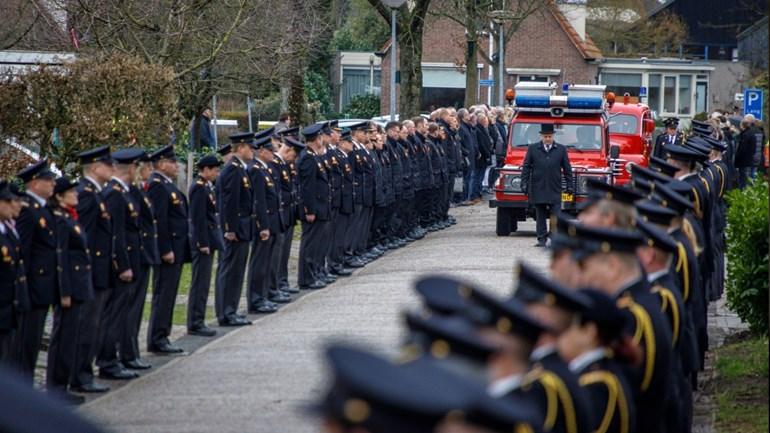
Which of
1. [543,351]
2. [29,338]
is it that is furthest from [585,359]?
[29,338]

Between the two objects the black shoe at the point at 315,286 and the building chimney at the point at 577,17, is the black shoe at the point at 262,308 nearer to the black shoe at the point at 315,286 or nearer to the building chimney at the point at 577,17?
the black shoe at the point at 315,286

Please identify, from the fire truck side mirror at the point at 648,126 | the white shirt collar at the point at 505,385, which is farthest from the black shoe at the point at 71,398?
the fire truck side mirror at the point at 648,126

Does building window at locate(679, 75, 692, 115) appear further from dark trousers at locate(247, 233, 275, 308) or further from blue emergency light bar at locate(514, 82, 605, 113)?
dark trousers at locate(247, 233, 275, 308)

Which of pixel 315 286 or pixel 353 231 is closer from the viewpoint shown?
pixel 315 286

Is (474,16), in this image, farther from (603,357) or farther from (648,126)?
(603,357)

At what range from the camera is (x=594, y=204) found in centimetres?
793

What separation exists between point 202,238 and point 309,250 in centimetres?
430

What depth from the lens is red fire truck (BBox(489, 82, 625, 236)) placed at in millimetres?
24844

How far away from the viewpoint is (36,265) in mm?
11922

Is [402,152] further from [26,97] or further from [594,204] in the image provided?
[594,204]

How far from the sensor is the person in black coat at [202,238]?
1562cm

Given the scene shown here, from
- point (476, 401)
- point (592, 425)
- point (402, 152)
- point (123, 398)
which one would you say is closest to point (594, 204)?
point (592, 425)

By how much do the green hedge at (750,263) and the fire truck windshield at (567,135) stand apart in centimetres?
1003

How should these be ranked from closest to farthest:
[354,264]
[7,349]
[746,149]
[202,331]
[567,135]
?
[7,349]
[202,331]
[354,264]
[567,135]
[746,149]
